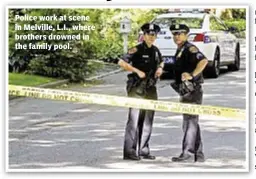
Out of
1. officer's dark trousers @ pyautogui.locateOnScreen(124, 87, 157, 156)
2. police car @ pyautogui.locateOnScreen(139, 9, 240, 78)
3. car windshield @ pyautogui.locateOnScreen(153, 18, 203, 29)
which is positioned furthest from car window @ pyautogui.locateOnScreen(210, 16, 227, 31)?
officer's dark trousers @ pyautogui.locateOnScreen(124, 87, 157, 156)

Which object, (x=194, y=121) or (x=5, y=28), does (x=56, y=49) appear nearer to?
(x=5, y=28)

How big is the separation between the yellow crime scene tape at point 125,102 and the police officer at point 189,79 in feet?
0.25

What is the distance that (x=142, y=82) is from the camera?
379 inches

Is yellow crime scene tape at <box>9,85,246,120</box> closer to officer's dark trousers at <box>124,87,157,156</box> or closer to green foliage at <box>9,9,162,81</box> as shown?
officer's dark trousers at <box>124,87,157,156</box>

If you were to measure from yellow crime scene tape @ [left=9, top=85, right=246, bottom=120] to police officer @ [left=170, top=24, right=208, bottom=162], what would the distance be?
8 cm

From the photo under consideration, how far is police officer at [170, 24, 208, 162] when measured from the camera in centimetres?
961

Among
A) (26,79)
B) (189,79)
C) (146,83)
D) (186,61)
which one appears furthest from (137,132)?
(26,79)

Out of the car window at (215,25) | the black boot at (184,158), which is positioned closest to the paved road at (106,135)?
the black boot at (184,158)

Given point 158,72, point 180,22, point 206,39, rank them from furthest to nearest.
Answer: point 206,39 < point 180,22 < point 158,72

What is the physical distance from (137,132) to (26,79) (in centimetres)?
133

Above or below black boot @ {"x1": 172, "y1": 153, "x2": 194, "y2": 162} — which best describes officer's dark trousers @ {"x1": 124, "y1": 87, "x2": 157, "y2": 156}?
above

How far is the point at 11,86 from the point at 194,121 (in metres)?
1.93

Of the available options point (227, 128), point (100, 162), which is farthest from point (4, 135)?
point (227, 128)

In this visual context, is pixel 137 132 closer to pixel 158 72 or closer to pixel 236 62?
pixel 158 72
